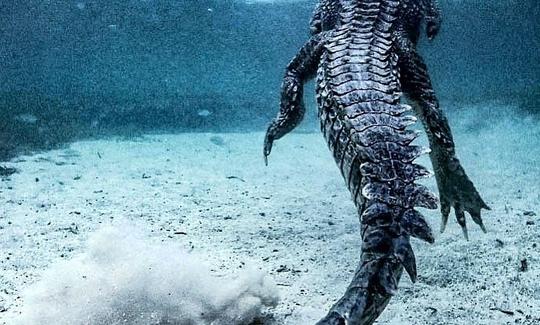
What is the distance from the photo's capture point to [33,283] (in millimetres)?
3334

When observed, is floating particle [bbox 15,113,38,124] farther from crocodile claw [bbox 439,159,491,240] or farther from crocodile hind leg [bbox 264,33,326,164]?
crocodile claw [bbox 439,159,491,240]

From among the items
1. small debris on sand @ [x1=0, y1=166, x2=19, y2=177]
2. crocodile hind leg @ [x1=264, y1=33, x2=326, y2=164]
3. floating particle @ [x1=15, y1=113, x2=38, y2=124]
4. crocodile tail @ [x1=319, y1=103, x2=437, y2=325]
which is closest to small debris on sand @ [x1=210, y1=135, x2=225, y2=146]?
floating particle @ [x1=15, y1=113, x2=38, y2=124]

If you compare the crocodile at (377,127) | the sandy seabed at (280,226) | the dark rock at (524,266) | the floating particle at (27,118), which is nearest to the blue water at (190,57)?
the floating particle at (27,118)

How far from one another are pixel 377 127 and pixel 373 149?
18 centimetres

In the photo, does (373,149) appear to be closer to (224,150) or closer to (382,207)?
(382,207)

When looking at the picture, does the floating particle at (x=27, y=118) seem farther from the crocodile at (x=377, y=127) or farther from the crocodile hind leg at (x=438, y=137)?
the crocodile hind leg at (x=438, y=137)

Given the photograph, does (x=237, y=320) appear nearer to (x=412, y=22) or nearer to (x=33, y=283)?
(x=33, y=283)

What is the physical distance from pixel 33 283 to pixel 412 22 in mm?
3598

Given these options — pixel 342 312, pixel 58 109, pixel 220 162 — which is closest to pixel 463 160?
pixel 220 162

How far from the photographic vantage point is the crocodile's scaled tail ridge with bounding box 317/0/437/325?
1826 mm

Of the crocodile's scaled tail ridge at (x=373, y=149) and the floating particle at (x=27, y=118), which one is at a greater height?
the floating particle at (x=27, y=118)

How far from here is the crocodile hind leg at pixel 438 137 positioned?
3.62m

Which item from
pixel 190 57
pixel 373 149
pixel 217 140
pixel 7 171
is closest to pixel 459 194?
pixel 373 149

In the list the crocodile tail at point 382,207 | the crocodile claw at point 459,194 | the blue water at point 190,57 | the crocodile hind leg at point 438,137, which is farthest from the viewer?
the blue water at point 190,57
